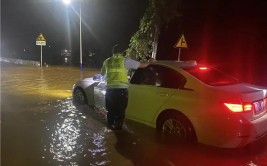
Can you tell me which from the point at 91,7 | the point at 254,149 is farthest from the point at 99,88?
the point at 91,7

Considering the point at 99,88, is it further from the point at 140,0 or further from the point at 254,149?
the point at 140,0

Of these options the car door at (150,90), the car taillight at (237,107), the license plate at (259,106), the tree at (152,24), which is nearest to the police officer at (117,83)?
the car door at (150,90)

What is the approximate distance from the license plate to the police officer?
7.83ft

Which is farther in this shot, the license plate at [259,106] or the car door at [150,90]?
the car door at [150,90]

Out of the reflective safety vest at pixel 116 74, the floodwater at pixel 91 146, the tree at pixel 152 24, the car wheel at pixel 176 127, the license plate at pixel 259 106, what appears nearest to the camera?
the floodwater at pixel 91 146

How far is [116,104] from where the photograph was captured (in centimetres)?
823

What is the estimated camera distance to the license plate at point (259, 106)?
22.2 feet

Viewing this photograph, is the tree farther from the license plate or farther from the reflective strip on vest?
the license plate

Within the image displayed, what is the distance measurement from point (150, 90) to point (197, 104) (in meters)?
1.26

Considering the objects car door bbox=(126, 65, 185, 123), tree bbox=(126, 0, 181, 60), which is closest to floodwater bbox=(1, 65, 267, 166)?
car door bbox=(126, 65, 185, 123)

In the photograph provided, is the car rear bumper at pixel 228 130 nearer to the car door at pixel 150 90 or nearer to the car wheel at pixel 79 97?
the car door at pixel 150 90

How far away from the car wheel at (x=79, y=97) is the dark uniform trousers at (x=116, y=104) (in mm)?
2421

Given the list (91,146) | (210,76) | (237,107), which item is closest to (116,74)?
(91,146)

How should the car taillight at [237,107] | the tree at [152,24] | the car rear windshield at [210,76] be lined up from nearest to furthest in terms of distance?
1. the car taillight at [237,107]
2. the car rear windshield at [210,76]
3. the tree at [152,24]
